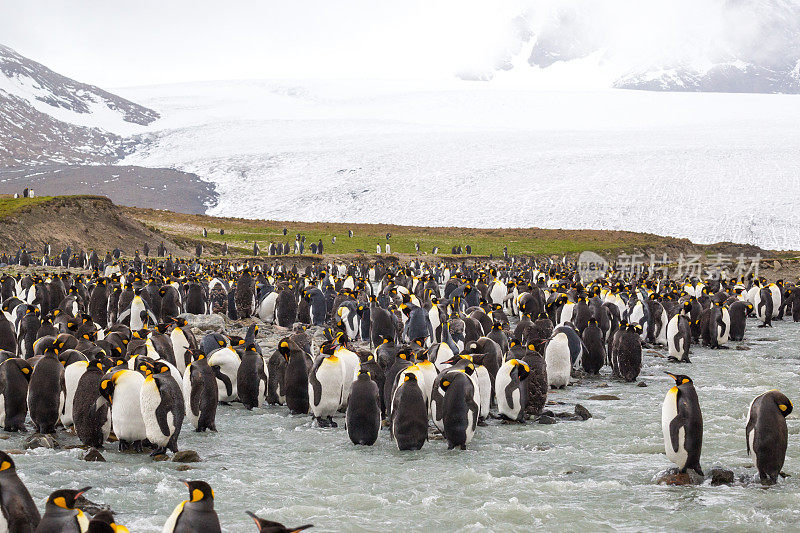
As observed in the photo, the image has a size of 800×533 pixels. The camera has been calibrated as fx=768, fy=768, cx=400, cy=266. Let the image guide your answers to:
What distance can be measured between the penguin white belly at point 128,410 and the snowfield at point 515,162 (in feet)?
161

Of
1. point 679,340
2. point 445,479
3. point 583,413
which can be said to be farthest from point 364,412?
point 679,340

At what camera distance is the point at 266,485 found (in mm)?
6426

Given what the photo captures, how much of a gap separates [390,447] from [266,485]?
5.32 feet

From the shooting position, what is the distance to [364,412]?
755 cm

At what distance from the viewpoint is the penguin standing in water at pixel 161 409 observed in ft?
22.3

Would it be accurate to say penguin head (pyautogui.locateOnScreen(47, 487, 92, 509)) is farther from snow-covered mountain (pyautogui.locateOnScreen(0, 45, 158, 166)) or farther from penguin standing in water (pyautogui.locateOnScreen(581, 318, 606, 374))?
snow-covered mountain (pyautogui.locateOnScreen(0, 45, 158, 166))

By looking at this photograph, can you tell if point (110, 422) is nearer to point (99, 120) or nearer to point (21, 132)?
point (21, 132)

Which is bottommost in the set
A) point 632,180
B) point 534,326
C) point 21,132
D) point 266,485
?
point 266,485

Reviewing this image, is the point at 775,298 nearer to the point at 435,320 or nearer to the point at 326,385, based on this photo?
the point at 435,320

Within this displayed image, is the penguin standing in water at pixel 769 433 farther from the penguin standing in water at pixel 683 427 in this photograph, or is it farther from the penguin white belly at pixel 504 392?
Result: the penguin white belly at pixel 504 392

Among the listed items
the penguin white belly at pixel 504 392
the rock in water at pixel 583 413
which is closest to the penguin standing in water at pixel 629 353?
the rock in water at pixel 583 413

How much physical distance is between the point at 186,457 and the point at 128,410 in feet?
2.20

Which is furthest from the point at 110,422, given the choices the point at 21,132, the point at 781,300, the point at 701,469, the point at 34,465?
the point at 21,132

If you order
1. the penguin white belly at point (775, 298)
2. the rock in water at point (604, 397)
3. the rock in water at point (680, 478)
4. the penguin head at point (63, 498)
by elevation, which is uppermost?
the penguin white belly at point (775, 298)
